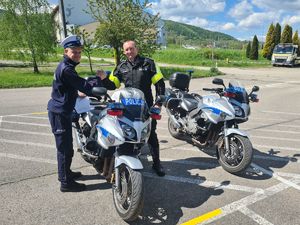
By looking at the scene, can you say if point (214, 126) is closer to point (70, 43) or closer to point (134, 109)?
point (134, 109)

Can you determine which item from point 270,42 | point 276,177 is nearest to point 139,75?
point 276,177

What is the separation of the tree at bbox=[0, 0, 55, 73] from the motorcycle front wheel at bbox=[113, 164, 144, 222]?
18791mm

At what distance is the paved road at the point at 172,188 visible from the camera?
3570mm

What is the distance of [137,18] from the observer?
64.5ft

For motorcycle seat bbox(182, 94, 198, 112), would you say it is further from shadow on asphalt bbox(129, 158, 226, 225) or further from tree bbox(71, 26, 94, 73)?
tree bbox(71, 26, 94, 73)

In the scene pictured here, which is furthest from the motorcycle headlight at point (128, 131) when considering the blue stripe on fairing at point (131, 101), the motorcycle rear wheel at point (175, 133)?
the motorcycle rear wheel at point (175, 133)

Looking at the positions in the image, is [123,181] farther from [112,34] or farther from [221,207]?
[112,34]

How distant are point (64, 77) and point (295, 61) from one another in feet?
130

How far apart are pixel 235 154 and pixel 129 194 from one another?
206 cm

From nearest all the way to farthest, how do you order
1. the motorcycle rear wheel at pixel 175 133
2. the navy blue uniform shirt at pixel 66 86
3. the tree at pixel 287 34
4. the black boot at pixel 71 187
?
the navy blue uniform shirt at pixel 66 86, the black boot at pixel 71 187, the motorcycle rear wheel at pixel 175 133, the tree at pixel 287 34

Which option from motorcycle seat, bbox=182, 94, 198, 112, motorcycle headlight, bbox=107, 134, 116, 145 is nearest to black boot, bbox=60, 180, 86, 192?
motorcycle headlight, bbox=107, 134, 116, 145

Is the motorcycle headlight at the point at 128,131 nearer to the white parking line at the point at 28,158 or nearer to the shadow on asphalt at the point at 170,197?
the shadow on asphalt at the point at 170,197

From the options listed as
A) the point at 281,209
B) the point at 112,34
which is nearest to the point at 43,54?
the point at 112,34

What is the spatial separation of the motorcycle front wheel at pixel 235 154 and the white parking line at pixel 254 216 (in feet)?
3.05
